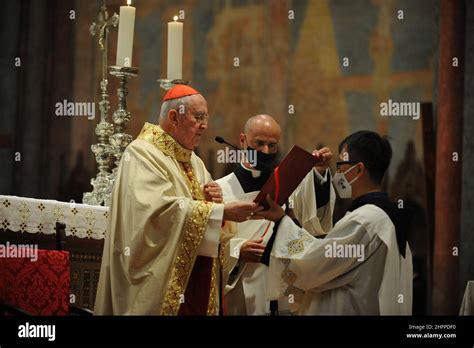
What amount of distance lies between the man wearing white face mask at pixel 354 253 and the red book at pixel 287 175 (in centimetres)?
5

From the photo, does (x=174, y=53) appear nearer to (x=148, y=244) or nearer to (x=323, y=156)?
(x=323, y=156)

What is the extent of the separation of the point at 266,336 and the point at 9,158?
116 inches

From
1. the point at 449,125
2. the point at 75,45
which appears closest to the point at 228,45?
the point at 75,45

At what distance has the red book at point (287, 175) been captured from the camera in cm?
500

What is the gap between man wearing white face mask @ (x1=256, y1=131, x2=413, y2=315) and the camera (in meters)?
5.09

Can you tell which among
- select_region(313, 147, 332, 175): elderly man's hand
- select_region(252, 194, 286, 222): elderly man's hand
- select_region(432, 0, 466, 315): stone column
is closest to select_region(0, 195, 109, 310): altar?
select_region(252, 194, 286, 222): elderly man's hand

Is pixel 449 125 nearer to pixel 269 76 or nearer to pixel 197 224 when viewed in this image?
pixel 269 76

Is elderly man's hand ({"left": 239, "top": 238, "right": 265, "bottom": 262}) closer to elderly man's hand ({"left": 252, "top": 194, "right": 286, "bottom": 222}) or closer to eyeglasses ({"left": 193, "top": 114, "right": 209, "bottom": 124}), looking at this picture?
elderly man's hand ({"left": 252, "top": 194, "right": 286, "bottom": 222})

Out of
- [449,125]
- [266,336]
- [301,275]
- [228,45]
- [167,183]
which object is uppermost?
[228,45]

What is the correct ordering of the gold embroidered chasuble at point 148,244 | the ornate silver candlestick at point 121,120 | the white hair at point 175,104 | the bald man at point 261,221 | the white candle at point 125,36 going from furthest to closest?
the bald man at point 261,221, the ornate silver candlestick at point 121,120, the white candle at point 125,36, the white hair at point 175,104, the gold embroidered chasuble at point 148,244

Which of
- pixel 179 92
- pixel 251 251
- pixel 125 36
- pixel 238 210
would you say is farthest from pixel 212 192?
pixel 125 36

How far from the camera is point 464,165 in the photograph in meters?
6.82

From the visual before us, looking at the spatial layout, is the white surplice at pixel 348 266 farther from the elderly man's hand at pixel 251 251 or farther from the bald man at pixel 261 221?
the bald man at pixel 261 221

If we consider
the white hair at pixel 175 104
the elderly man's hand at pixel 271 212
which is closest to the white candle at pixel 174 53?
the white hair at pixel 175 104
